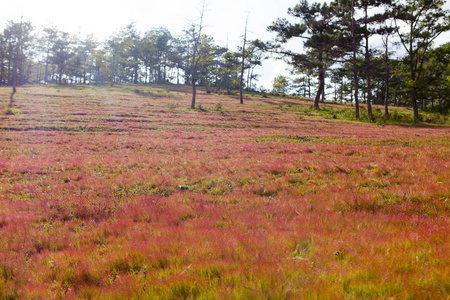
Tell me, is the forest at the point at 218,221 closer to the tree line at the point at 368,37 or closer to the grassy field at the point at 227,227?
the grassy field at the point at 227,227

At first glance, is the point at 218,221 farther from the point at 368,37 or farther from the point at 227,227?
the point at 368,37

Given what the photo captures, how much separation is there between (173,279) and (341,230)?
10.1 ft

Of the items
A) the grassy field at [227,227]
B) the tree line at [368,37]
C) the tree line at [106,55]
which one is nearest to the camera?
the grassy field at [227,227]

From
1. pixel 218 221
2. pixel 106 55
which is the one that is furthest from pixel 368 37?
pixel 106 55

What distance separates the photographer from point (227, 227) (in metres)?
4.80

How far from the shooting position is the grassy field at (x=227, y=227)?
2893 millimetres

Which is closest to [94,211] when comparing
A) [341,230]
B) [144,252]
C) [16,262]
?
[16,262]

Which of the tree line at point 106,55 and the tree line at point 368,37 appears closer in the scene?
the tree line at point 368,37

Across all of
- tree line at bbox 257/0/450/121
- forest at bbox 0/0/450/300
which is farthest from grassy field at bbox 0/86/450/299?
tree line at bbox 257/0/450/121

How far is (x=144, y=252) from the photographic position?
12.5 ft

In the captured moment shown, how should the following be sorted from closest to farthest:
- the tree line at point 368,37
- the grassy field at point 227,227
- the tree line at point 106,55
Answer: the grassy field at point 227,227 < the tree line at point 368,37 < the tree line at point 106,55

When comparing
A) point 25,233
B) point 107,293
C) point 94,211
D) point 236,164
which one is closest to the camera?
point 107,293

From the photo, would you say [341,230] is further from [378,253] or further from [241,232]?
[241,232]

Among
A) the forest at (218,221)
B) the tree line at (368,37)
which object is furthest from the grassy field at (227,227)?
the tree line at (368,37)
